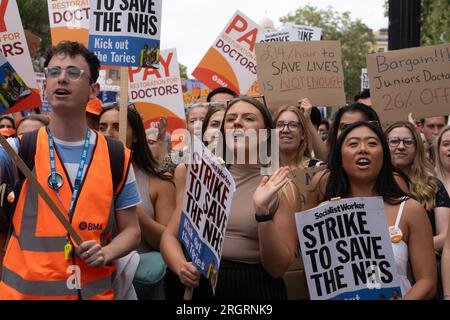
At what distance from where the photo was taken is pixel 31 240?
3.27 metres

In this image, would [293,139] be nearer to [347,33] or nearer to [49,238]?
[49,238]

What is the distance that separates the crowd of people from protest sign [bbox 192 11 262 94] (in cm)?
441

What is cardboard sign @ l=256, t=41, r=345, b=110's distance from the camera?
7629mm

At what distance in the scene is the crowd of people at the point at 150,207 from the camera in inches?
130

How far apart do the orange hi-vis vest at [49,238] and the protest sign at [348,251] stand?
1079 mm

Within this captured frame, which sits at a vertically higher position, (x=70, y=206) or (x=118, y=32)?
(x=118, y=32)

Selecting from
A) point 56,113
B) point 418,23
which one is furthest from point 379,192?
point 418,23

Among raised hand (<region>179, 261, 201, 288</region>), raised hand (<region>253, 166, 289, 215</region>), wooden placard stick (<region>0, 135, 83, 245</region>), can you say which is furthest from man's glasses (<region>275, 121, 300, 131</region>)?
wooden placard stick (<region>0, 135, 83, 245</region>)

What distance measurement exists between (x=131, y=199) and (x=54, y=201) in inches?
16.1

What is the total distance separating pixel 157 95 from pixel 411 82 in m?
2.77

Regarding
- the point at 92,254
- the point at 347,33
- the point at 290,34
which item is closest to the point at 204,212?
the point at 92,254

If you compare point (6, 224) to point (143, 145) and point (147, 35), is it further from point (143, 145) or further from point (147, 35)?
point (147, 35)

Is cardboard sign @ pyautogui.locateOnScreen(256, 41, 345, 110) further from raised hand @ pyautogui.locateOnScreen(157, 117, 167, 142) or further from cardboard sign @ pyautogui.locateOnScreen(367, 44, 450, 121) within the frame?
raised hand @ pyautogui.locateOnScreen(157, 117, 167, 142)

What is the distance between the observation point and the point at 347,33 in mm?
61938
